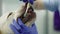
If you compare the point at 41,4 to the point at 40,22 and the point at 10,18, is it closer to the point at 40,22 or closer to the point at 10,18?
the point at 40,22

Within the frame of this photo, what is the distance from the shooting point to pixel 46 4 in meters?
0.63

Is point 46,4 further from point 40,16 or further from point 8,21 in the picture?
point 8,21

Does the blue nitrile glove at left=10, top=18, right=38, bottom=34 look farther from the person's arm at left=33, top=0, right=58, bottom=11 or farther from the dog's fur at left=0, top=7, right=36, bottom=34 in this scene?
the person's arm at left=33, top=0, right=58, bottom=11

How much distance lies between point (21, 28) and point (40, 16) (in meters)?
0.13

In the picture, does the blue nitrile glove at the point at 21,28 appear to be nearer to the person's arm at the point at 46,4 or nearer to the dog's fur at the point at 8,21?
the dog's fur at the point at 8,21

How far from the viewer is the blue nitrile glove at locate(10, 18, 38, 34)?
2.25 feet

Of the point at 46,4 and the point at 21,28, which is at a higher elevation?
the point at 46,4

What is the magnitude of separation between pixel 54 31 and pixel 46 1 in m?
0.16

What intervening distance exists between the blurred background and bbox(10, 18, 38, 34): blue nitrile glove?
31mm

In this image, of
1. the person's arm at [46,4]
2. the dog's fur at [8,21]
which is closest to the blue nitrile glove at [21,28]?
the dog's fur at [8,21]

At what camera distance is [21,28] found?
0.69 m

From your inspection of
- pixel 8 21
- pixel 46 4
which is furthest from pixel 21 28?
pixel 46 4

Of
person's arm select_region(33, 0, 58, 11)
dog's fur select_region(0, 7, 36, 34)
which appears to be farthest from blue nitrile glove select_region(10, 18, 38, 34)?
person's arm select_region(33, 0, 58, 11)

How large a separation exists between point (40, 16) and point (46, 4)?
8 centimetres
